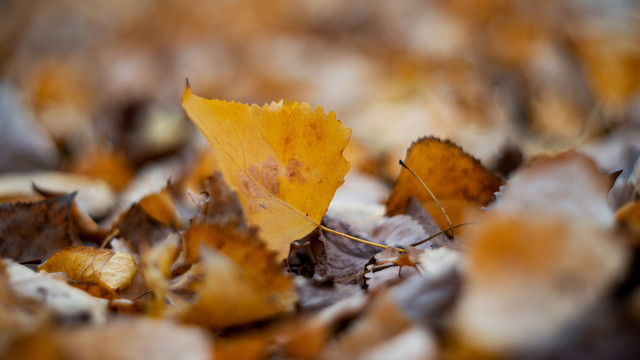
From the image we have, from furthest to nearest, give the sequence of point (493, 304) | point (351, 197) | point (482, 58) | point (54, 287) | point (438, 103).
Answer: point (482, 58)
point (438, 103)
point (351, 197)
point (54, 287)
point (493, 304)

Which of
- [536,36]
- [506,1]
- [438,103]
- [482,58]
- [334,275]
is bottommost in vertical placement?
[334,275]

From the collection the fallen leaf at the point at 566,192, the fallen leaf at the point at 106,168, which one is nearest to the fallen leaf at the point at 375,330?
the fallen leaf at the point at 566,192

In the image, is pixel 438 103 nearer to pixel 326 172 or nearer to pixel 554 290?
pixel 326 172

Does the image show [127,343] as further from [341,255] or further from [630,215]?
[630,215]

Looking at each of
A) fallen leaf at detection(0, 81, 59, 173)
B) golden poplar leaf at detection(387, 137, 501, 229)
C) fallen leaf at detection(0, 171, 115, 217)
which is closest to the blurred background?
fallen leaf at detection(0, 81, 59, 173)

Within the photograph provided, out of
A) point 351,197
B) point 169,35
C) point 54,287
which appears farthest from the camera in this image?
point 169,35

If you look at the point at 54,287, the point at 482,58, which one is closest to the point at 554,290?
the point at 54,287
